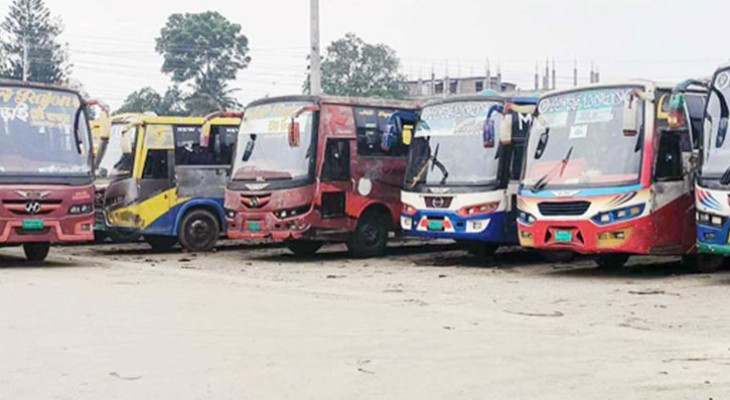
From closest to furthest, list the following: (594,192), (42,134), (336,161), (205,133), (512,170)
A: (594,192), (42,134), (512,170), (336,161), (205,133)

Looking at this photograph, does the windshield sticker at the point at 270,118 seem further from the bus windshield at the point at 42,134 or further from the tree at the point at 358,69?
the tree at the point at 358,69

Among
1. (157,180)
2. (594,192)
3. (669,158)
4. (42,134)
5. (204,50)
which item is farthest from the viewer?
(204,50)

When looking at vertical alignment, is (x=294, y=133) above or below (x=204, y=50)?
below

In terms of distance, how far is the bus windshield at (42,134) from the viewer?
17219mm

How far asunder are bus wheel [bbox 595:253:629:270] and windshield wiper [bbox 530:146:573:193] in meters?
1.85

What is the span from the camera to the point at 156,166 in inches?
826

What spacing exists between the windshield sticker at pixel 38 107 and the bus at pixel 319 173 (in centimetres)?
326

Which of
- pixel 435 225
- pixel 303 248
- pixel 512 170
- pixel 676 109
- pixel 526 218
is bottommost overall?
pixel 303 248

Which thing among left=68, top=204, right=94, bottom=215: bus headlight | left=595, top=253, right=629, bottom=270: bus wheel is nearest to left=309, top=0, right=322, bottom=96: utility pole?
left=68, top=204, right=94, bottom=215: bus headlight

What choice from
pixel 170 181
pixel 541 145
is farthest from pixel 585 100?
pixel 170 181

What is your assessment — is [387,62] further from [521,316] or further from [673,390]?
[673,390]

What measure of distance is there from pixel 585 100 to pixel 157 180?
8872mm

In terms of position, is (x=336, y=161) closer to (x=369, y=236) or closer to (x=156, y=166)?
(x=369, y=236)

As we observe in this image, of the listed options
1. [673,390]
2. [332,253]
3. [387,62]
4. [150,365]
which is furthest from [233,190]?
[387,62]
